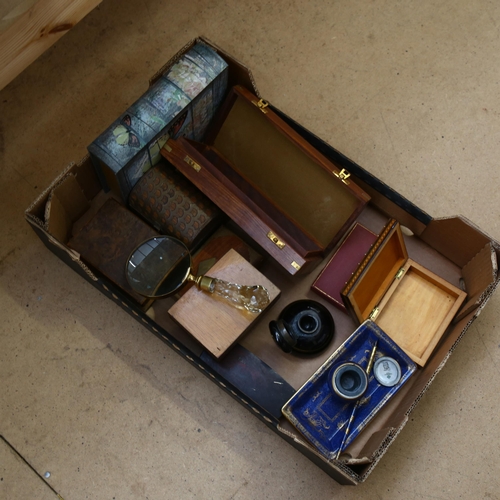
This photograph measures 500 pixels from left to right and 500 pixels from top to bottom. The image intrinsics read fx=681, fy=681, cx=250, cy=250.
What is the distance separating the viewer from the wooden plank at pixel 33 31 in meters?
1.57

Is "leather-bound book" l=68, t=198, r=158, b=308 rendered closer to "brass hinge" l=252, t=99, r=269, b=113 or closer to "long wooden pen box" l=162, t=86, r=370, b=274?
"long wooden pen box" l=162, t=86, r=370, b=274

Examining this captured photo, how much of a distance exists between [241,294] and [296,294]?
19cm

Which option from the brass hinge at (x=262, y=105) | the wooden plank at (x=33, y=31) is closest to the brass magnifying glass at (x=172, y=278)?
the brass hinge at (x=262, y=105)

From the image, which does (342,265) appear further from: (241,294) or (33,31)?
(33,31)

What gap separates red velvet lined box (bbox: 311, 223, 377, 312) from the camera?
178cm

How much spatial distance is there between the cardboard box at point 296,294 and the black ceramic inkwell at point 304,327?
0.13 ft

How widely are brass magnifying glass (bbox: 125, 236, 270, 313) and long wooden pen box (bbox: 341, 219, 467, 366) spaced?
0.86ft

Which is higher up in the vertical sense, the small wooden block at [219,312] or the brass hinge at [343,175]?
the brass hinge at [343,175]

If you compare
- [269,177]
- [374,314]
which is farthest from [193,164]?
[374,314]

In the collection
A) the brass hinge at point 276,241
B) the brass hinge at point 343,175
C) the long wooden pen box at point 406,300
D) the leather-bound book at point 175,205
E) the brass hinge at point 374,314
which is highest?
the brass hinge at point 343,175

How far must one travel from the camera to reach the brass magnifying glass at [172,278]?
5.47ft

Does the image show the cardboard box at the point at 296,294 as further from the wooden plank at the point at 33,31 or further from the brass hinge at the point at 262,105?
the wooden plank at the point at 33,31

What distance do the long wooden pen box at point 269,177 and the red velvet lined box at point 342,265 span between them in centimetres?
3

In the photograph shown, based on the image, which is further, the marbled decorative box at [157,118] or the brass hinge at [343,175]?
the brass hinge at [343,175]
